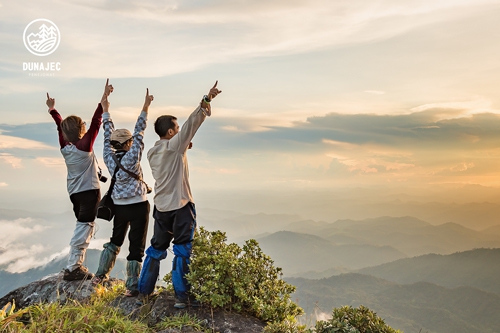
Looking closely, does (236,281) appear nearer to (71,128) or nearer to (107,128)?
(107,128)

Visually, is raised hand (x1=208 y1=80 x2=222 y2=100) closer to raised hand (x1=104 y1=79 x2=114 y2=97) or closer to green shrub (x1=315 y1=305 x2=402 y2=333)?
raised hand (x1=104 y1=79 x2=114 y2=97)

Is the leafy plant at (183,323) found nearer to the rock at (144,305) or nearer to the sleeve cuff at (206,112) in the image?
the rock at (144,305)

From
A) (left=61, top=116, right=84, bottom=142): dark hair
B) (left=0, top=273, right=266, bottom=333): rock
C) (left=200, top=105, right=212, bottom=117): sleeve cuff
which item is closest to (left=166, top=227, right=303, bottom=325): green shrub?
(left=0, top=273, right=266, bottom=333): rock

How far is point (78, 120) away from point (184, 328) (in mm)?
4685

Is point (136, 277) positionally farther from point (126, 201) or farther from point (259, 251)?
point (259, 251)

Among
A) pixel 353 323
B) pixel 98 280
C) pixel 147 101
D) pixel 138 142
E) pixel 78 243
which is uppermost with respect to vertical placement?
pixel 147 101

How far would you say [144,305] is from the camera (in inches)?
268

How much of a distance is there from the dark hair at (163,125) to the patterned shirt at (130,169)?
0.59 meters

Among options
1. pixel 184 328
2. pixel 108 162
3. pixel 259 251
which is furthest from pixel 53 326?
pixel 259 251

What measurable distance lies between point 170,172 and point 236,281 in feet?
6.88

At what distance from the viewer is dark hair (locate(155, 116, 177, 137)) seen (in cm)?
656

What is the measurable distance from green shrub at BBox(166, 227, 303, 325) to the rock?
0.20 m

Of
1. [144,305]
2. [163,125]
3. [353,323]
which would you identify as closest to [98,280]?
[144,305]

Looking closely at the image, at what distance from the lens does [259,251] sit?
23.0ft
